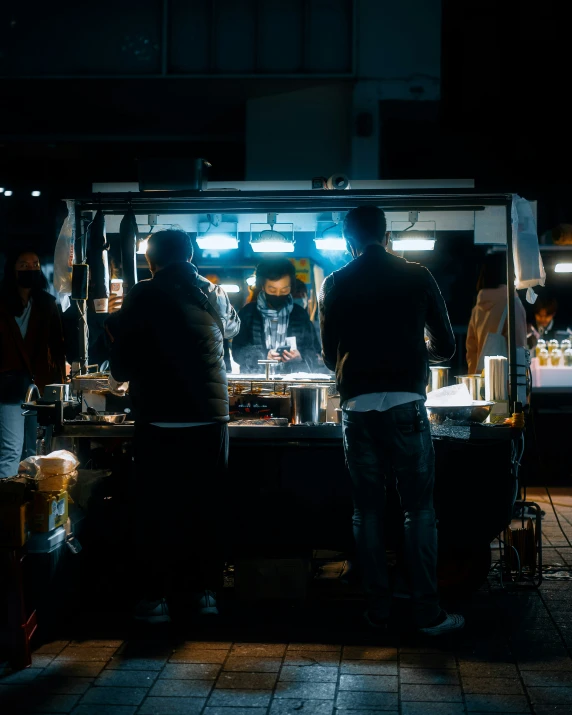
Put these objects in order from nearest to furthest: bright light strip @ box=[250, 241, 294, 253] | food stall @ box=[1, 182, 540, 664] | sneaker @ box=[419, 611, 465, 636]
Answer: sneaker @ box=[419, 611, 465, 636]
food stall @ box=[1, 182, 540, 664]
bright light strip @ box=[250, 241, 294, 253]

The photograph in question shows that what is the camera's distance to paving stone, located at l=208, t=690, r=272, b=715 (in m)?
3.69

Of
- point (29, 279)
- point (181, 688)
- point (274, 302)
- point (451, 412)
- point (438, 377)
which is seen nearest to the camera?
point (181, 688)

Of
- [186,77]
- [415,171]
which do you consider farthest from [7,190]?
[415,171]

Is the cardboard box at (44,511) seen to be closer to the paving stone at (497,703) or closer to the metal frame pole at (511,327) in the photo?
the paving stone at (497,703)

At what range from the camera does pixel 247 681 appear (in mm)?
3943

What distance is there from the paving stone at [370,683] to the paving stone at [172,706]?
2.35ft

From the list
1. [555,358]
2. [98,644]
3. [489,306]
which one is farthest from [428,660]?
[555,358]

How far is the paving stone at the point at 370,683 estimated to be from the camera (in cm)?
386

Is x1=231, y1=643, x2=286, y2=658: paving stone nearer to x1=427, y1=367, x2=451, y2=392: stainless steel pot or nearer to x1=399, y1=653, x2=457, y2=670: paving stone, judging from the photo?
x1=399, y1=653, x2=457, y2=670: paving stone

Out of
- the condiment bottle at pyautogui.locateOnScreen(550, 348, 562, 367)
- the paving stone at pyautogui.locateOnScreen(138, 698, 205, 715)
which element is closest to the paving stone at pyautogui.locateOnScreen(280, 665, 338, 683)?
the paving stone at pyautogui.locateOnScreen(138, 698, 205, 715)

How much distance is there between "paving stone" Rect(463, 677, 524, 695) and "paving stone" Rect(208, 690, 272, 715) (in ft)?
3.21

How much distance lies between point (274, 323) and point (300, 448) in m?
2.76

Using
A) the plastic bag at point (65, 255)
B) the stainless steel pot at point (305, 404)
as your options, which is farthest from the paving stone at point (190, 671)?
the plastic bag at point (65, 255)

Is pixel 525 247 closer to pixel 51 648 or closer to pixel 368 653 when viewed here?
pixel 368 653
